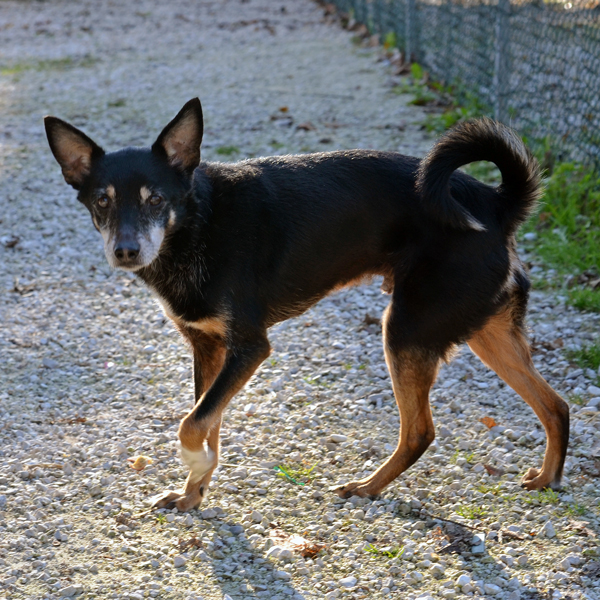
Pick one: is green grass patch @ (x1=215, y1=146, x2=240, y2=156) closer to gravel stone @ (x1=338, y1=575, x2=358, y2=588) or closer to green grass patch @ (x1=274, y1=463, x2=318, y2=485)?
green grass patch @ (x1=274, y1=463, x2=318, y2=485)

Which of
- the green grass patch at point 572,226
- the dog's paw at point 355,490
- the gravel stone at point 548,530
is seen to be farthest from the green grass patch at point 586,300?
the dog's paw at point 355,490

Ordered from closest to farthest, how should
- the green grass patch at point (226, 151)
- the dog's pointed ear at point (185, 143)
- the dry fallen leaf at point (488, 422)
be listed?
the dog's pointed ear at point (185, 143), the dry fallen leaf at point (488, 422), the green grass patch at point (226, 151)

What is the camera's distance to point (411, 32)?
10.7 m

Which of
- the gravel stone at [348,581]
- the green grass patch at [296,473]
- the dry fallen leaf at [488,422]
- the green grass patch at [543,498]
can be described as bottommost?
the green grass patch at [296,473]

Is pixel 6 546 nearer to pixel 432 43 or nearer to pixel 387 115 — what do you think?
pixel 387 115

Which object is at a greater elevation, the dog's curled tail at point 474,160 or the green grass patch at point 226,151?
the dog's curled tail at point 474,160

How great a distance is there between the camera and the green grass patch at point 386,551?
320cm

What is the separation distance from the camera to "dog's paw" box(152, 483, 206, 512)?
11.5ft

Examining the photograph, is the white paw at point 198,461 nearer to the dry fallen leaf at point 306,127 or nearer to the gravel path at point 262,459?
the gravel path at point 262,459

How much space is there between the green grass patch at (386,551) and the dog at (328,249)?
1.27 feet

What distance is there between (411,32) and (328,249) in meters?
8.03

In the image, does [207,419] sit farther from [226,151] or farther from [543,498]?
[226,151]

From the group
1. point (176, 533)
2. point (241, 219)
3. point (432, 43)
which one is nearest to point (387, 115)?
point (432, 43)

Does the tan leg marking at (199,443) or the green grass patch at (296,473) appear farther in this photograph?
the green grass patch at (296,473)
